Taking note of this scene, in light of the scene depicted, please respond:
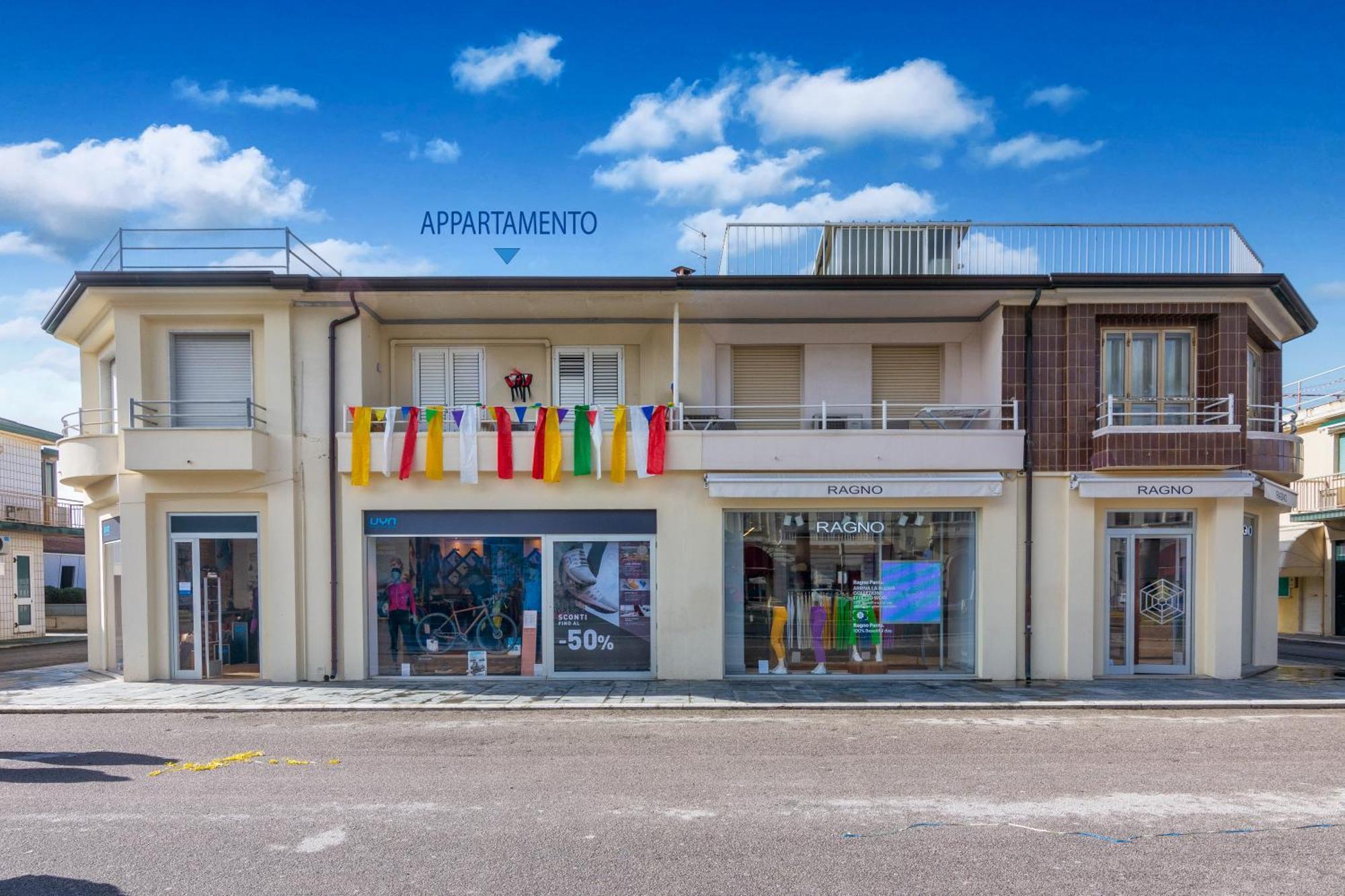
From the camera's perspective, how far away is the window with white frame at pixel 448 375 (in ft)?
50.2

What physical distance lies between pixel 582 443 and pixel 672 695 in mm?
4301

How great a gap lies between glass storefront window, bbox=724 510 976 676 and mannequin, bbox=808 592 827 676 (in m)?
0.02

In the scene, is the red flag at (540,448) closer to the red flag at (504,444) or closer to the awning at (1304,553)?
the red flag at (504,444)

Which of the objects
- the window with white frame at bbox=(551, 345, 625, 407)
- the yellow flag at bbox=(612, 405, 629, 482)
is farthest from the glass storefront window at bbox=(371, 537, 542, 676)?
the window with white frame at bbox=(551, 345, 625, 407)

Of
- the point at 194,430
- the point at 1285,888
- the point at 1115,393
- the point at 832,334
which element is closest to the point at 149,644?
the point at 194,430

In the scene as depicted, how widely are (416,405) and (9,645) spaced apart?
55.6 ft

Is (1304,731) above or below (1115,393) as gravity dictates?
below

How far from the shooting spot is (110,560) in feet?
50.5

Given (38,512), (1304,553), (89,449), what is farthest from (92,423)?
(1304,553)

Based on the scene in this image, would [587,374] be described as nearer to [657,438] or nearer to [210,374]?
[657,438]

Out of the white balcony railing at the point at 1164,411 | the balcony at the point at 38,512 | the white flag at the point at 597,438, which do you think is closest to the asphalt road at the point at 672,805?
the white flag at the point at 597,438

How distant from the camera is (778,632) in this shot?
14.2 metres

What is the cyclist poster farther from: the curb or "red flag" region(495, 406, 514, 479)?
the curb

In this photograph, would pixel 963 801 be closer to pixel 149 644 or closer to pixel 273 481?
pixel 273 481
